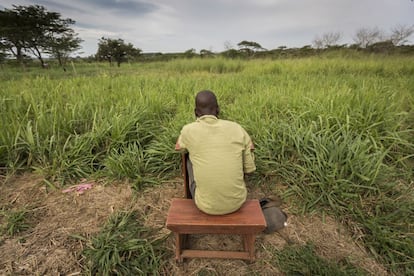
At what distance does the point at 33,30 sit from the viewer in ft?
43.2

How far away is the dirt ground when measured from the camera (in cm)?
119

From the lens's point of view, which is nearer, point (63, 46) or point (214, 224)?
point (214, 224)

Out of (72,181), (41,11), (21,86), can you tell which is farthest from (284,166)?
(41,11)

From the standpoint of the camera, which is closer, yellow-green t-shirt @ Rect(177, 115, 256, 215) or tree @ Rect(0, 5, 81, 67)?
yellow-green t-shirt @ Rect(177, 115, 256, 215)

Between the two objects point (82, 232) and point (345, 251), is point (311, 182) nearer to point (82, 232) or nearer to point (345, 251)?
point (345, 251)

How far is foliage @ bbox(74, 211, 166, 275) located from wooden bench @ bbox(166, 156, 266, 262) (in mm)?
153

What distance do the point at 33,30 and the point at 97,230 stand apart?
1751cm

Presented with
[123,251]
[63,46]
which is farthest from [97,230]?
[63,46]

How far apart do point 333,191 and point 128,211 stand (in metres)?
1.52

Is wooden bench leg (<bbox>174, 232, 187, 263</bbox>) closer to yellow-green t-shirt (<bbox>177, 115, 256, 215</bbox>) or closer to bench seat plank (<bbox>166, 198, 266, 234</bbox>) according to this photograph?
bench seat plank (<bbox>166, 198, 266, 234</bbox>)

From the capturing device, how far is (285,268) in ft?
3.81

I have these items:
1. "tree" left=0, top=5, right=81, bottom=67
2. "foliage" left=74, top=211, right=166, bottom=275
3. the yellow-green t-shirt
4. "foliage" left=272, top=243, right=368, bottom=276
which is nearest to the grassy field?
→ "foliage" left=272, top=243, right=368, bottom=276

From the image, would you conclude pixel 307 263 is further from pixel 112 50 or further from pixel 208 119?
pixel 112 50

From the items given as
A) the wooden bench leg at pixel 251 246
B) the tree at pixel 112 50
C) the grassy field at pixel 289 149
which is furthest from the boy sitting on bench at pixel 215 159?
the tree at pixel 112 50
